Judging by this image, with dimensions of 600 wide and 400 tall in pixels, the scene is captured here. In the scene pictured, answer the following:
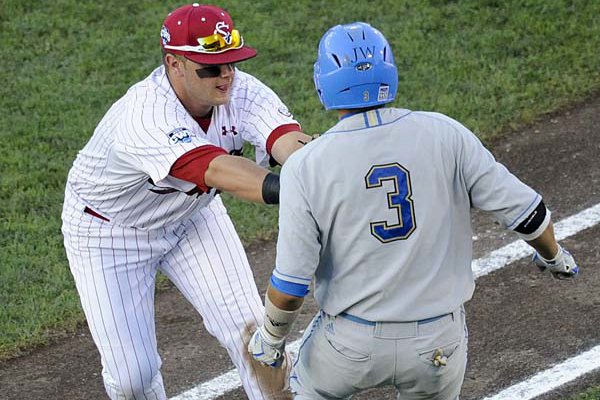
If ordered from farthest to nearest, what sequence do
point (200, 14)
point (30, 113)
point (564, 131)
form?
point (30, 113), point (564, 131), point (200, 14)

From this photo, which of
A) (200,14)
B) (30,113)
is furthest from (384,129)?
(30,113)

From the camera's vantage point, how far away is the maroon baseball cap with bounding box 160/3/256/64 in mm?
4695

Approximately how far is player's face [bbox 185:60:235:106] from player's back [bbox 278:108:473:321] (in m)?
1.06

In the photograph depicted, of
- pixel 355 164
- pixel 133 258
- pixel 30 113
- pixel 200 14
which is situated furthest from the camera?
pixel 30 113

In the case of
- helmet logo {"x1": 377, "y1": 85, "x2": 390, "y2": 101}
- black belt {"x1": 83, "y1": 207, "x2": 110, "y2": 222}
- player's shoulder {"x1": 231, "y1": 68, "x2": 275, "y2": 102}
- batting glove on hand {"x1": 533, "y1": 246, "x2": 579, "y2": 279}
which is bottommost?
black belt {"x1": 83, "y1": 207, "x2": 110, "y2": 222}

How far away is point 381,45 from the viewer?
387 centimetres

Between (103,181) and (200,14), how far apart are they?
0.86m

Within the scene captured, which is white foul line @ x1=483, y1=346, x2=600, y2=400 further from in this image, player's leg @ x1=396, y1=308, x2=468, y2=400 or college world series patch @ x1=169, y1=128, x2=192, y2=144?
college world series patch @ x1=169, y1=128, x2=192, y2=144

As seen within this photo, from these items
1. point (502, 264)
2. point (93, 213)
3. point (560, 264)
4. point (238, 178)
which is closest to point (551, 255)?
point (560, 264)

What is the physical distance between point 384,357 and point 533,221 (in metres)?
0.68

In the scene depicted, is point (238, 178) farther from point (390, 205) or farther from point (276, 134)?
point (390, 205)

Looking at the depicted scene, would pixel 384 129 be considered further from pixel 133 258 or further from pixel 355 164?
pixel 133 258

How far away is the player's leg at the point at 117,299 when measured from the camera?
505cm

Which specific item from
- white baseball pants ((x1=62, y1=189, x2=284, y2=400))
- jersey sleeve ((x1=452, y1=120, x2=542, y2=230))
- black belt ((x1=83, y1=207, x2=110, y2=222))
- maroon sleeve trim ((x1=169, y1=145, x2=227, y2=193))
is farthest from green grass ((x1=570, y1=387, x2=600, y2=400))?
black belt ((x1=83, y1=207, x2=110, y2=222))
